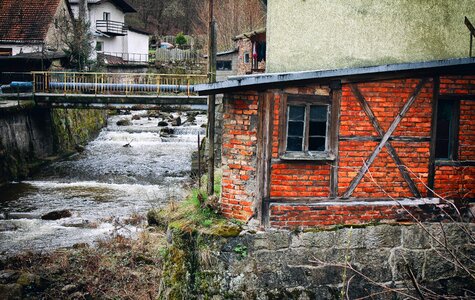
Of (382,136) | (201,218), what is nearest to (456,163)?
(382,136)

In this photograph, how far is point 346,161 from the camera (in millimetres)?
8648

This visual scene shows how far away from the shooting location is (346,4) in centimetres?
967

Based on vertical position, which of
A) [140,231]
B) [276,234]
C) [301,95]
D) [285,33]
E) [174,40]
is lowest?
[140,231]

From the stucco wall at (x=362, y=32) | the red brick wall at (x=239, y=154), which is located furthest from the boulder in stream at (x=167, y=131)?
the red brick wall at (x=239, y=154)

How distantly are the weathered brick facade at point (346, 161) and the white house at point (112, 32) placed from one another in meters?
37.7

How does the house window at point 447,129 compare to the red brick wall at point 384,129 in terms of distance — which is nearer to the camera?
the red brick wall at point 384,129

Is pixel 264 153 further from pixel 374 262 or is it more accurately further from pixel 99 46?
pixel 99 46

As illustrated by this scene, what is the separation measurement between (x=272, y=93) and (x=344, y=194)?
2075mm

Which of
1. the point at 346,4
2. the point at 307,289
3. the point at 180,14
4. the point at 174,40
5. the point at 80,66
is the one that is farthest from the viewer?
the point at 180,14

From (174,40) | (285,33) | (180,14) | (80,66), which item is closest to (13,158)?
(80,66)

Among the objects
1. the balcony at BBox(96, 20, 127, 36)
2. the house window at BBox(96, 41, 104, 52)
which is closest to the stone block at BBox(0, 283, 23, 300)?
the house window at BBox(96, 41, 104, 52)

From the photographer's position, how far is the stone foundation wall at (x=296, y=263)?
830cm

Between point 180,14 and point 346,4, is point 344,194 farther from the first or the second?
point 180,14

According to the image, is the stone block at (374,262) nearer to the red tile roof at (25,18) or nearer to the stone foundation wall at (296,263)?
the stone foundation wall at (296,263)
